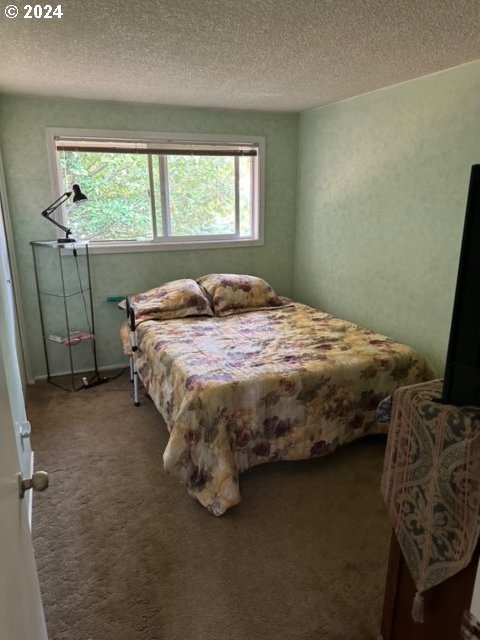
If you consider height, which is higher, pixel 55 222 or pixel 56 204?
pixel 56 204

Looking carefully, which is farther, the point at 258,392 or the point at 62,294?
the point at 62,294

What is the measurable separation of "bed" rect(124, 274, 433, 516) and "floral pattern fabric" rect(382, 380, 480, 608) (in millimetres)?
1127

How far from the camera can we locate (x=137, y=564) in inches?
72.9

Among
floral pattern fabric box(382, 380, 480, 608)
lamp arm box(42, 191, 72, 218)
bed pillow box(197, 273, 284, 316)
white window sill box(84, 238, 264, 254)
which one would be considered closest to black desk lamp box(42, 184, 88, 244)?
lamp arm box(42, 191, 72, 218)

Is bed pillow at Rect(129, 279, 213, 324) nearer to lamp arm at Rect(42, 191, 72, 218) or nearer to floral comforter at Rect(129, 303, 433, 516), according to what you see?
floral comforter at Rect(129, 303, 433, 516)

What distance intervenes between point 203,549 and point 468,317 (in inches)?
61.9

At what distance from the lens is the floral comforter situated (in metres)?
2.20

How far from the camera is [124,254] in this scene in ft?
12.5

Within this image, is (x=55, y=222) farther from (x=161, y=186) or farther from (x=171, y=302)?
(x=171, y=302)

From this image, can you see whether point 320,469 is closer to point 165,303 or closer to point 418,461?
point 418,461

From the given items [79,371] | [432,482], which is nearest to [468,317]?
[432,482]

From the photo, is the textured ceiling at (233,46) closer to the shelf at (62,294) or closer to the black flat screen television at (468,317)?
the black flat screen television at (468,317)

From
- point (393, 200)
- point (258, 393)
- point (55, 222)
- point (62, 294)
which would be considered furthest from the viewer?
point (62, 294)

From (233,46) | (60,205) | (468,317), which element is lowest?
(468,317)
